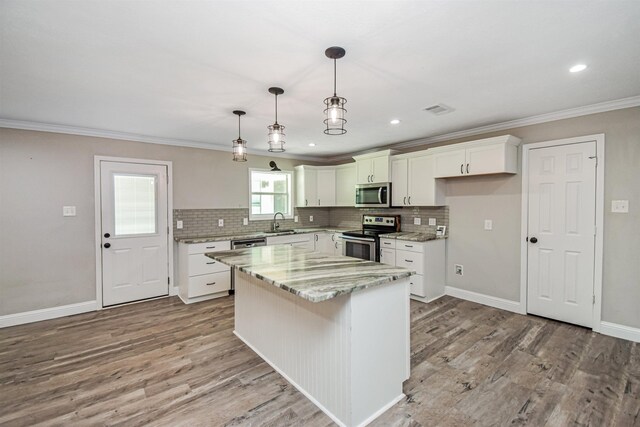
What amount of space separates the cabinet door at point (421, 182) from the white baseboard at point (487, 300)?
4.26 feet

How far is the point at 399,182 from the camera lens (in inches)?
184

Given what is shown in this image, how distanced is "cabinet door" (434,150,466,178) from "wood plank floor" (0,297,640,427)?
72.8 inches

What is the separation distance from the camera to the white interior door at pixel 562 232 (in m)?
3.16

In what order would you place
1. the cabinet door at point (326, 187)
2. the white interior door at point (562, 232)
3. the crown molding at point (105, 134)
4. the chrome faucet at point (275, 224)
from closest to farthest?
the white interior door at point (562, 232), the crown molding at point (105, 134), the chrome faucet at point (275, 224), the cabinet door at point (326, 187)

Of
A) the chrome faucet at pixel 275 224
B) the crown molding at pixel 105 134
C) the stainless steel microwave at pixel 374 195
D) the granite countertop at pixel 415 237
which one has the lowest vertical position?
the granite countertop at pixel 415 237

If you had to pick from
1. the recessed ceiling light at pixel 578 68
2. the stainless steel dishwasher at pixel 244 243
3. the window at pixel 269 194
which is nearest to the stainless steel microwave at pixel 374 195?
the window at pixel 269 194

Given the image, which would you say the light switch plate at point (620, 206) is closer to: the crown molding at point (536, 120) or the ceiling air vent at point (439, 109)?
the crown molding at point (536, 120)

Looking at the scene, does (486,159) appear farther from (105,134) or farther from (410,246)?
(105,134)

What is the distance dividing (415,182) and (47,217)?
483 cm

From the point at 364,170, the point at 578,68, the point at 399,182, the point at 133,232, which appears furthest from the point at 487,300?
the point at 133,232

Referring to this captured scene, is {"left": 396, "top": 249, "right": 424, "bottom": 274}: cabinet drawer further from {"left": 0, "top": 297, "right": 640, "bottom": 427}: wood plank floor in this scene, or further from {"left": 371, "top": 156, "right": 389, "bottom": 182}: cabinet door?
{"left": 371, "top": 156, "right": 389, "bottom": 182}: cabinet door

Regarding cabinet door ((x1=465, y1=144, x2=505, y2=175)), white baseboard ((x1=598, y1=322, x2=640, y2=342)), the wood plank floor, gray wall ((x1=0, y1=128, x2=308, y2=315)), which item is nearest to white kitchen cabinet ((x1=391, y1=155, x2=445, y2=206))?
cabinet door ((x1=465, y1=144, x2=505, y2=175))

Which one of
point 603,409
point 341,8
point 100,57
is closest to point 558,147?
point 603,409

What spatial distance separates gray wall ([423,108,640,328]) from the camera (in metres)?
2.92
